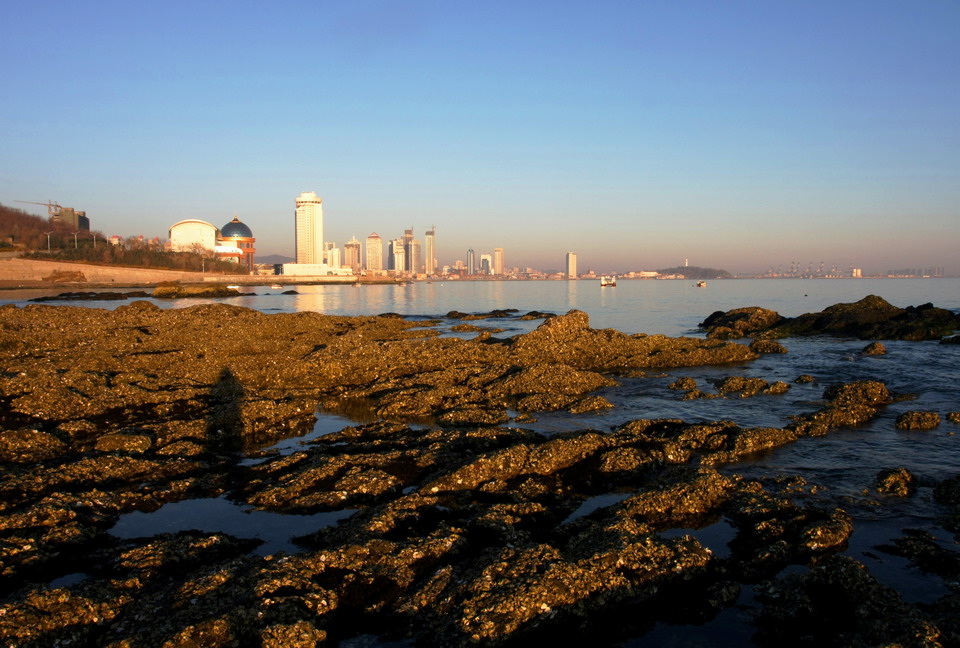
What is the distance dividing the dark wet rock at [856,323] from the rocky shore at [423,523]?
1716 centimetres

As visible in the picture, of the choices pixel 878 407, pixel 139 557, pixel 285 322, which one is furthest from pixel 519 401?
pixel 285 322

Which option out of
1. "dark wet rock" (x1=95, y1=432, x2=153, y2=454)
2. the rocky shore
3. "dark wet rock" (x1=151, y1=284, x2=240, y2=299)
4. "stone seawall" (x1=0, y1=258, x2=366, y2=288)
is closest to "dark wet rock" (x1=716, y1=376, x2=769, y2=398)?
the rocky shore

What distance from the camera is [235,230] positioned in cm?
17750

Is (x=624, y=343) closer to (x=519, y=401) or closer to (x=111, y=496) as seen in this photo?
(x=519, y=401)

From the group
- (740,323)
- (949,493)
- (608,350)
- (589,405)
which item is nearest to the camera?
(949,493)

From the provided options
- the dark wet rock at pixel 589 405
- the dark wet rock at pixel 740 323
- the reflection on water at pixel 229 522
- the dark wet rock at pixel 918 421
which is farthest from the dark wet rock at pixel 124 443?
the dark wet rock at pixel 740 323

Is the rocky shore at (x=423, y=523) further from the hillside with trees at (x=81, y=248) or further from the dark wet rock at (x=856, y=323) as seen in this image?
the hillside with trees at (x=81, y=248)

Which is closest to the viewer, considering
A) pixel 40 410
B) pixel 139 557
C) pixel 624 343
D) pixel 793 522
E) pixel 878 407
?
pixel 139 557

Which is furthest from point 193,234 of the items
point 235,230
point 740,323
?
point 740,323

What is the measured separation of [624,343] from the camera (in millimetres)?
23172

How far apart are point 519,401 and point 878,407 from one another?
29.1ft

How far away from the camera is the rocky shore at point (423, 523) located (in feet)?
18.1

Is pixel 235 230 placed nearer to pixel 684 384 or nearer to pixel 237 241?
pixel 237 241

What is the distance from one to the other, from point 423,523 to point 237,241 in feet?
608
